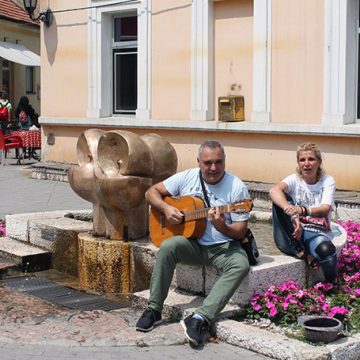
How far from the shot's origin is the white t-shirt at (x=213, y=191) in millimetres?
6211

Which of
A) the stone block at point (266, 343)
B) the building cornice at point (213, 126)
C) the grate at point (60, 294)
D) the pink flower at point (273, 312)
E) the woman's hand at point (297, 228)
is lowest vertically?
the grate at point (60, 294)

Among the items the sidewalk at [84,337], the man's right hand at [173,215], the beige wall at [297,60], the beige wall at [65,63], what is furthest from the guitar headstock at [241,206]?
the beige wall at [65,63]

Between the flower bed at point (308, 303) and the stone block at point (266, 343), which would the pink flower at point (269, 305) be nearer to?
the flower bed at point (308, 303)

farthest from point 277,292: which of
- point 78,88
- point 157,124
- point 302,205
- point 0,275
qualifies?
point 78,88

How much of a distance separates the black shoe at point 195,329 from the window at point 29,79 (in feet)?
86.7

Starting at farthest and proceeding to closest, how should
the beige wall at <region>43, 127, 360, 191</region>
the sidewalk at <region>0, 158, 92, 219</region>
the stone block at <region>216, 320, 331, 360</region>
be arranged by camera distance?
the sidewalk at <region>0, 158, 92, 219</region>, the beige wall at <region>43, 127, 360, 191</region>, the stone block at <region>216, 320, 331, 360</region>

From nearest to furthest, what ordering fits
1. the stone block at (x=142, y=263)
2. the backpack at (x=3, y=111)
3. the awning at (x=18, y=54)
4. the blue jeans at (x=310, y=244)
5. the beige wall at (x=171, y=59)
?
the blue jeans at (x=310, y=244)
the stone block at (x=142, y=263)
the beige wall at (x=171, y=59)
the backpack at (x=3, y=111)
the awning at (x=18, y=54)

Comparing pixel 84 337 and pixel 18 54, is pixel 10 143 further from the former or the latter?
pixel 84 337

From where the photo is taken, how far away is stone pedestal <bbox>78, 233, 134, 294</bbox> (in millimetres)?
7438

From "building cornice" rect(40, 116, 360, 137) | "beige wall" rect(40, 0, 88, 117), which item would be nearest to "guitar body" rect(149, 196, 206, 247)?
"building cornice" rect(40, 116, 360, 137)

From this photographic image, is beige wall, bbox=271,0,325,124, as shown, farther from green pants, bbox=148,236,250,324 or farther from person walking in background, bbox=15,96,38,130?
person walking in background, bbox=15,96,38,130

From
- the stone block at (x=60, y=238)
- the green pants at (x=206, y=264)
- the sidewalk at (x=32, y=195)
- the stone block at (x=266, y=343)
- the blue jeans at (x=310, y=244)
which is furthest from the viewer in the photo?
the sidewalk at (x=32, y=195)

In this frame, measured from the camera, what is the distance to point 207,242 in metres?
6.25

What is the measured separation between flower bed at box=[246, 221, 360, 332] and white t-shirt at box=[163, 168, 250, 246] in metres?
0.56
